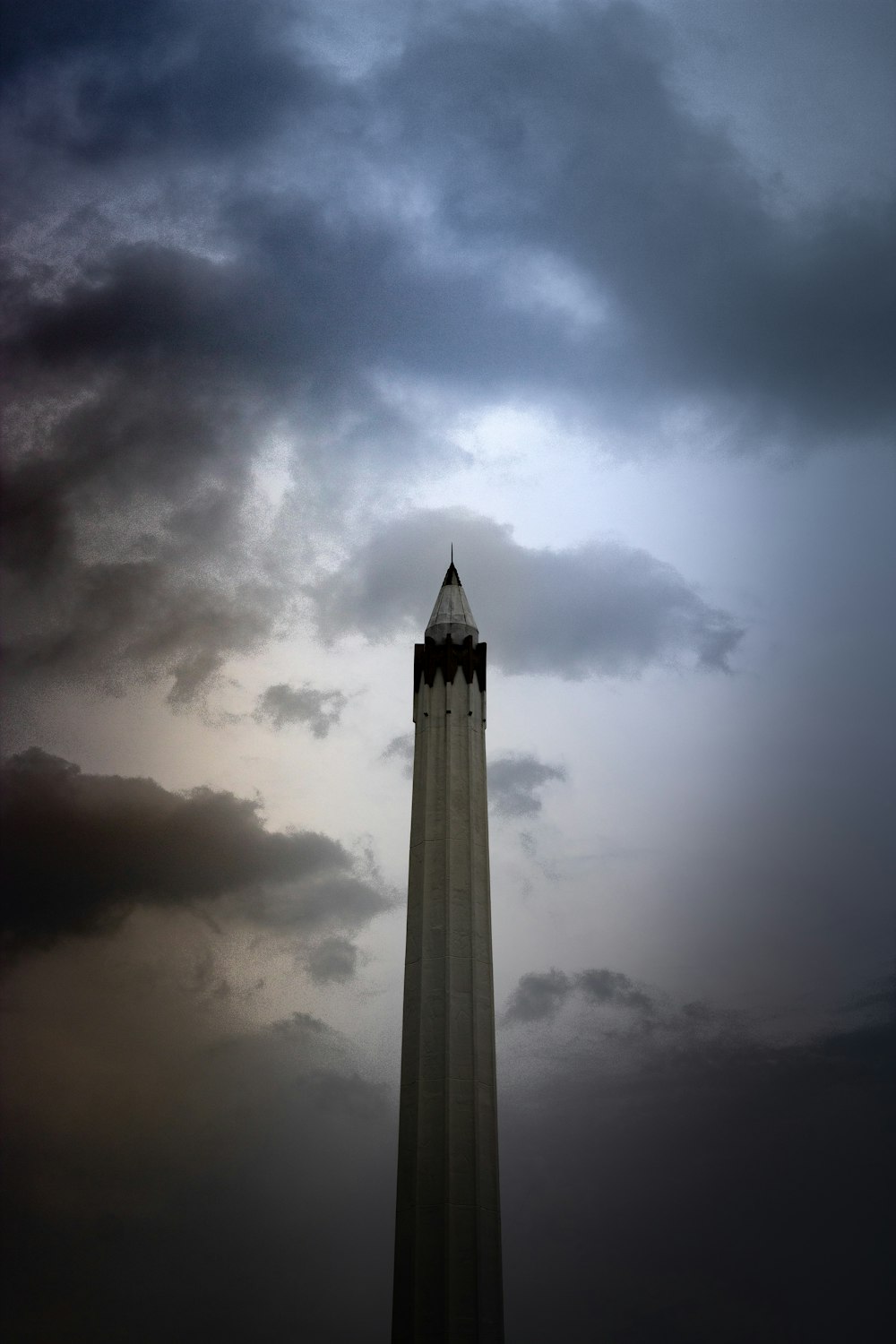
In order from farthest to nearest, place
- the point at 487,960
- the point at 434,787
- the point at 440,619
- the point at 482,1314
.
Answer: the point at 440,619 < the point at 434,787 < the point at 487,960 < the point at 482,1314

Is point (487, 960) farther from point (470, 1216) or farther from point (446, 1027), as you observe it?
point (470, 1216)

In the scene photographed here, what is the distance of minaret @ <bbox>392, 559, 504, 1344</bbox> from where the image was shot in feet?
111

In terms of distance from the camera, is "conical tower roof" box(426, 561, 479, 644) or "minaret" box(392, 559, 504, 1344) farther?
"conical tower roof" box(426, 561, 479, 644)

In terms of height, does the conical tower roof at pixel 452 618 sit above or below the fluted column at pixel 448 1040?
above

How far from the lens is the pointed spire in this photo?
46250 mm

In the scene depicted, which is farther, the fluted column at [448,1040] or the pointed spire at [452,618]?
the pointed spire at [452,618]

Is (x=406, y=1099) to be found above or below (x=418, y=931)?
below

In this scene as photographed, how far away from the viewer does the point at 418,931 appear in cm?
3981

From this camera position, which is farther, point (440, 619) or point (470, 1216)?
point (440, 619)

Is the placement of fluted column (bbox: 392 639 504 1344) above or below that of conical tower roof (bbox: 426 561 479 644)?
below

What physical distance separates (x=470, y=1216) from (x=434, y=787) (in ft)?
50.2

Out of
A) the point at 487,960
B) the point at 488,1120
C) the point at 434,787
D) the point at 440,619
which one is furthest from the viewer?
the point at 440,619

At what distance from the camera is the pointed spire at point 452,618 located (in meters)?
46.2

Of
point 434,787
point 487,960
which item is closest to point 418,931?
point 487,960
